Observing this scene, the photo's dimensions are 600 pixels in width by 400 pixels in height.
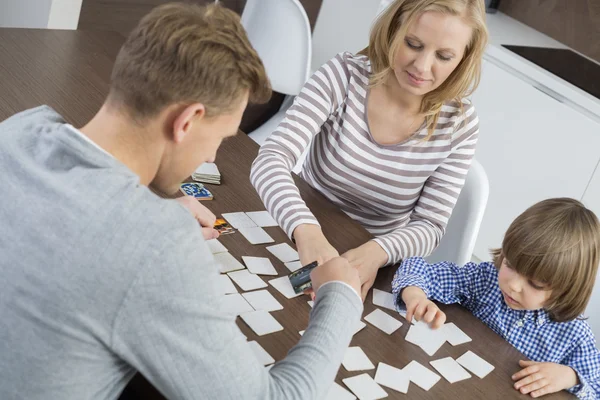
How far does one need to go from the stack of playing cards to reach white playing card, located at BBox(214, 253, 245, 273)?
1.01ft

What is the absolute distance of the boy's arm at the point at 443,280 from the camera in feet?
5.78

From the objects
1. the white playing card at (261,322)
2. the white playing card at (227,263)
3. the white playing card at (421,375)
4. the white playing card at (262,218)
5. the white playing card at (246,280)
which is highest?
the white playing card at (262,218)

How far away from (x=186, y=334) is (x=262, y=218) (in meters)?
0.81

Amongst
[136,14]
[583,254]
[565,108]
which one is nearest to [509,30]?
[565,108]

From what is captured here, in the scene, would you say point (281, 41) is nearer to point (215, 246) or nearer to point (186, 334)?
point (215, 246)

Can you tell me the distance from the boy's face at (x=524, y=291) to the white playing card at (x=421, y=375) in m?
0.37

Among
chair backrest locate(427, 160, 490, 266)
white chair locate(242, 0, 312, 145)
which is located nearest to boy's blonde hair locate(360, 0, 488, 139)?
chair backrest locate(427, 160, 490, 266)

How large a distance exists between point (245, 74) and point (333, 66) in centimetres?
97

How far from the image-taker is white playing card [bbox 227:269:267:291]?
162 cm

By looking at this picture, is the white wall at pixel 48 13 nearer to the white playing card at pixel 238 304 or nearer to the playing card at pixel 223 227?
the playing card at pixel 223 227

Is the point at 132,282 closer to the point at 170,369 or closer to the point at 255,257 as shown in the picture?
the point at 170,369

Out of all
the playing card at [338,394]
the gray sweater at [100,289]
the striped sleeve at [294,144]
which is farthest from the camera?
the striped sleeve at [294,144]

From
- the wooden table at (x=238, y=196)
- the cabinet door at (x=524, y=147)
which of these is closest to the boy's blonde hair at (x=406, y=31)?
the wooden table at (x=238, y=196)

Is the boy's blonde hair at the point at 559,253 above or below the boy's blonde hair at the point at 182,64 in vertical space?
below
